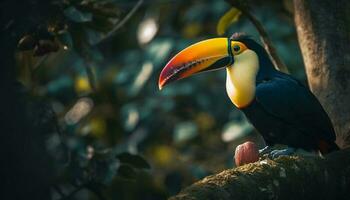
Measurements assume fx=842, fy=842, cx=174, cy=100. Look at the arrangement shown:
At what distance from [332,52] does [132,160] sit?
1.16m

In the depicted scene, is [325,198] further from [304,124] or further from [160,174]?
[160,174]

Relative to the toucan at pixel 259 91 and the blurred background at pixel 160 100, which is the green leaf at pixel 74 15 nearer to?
the toucan at pixel 259 91

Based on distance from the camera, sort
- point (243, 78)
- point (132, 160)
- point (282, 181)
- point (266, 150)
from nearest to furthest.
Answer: point (282, 181), point (243, 78), point (266, 150), point (132, 160)

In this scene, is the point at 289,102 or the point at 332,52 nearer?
the point at 332,52

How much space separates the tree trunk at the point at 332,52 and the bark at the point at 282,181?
0.40 meters

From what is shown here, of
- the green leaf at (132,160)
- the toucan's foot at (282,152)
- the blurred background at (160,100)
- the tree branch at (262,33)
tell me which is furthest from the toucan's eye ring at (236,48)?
the blurred background at (160,100)

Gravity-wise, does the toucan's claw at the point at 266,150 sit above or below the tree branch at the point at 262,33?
below

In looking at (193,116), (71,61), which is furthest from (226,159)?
(71,61)

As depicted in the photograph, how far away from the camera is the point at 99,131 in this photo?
6684 mm

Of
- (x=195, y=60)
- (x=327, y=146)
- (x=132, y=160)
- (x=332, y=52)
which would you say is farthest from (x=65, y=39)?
(x=327, y=146)

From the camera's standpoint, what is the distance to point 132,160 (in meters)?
4.22

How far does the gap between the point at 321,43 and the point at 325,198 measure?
2.74 feet

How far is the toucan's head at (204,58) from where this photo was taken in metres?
3.94

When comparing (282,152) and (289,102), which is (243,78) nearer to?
(289,102)
